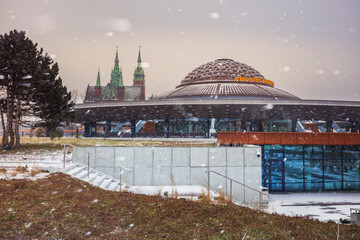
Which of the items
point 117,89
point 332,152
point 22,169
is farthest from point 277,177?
point 117,89

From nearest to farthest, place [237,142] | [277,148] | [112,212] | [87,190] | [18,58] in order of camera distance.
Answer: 1. [112,212]
2. [87,190]
3. [18,58]
4. [237,142]
5. [277,148]

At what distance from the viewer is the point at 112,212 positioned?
9.71 m

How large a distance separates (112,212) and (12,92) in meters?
21.3

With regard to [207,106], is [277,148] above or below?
below

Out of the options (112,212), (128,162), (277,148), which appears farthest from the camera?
(277,148)

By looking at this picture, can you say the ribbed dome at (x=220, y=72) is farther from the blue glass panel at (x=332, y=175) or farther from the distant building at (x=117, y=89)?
the blue glass panel at (x=332, y=175)

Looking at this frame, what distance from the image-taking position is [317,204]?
2259 cm

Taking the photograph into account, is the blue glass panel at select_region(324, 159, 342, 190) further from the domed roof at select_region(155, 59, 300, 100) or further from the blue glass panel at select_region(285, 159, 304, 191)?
the domed roof at select_region(155, 59, 300, 100)

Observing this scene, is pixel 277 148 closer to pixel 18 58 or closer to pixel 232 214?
pixel 232 214

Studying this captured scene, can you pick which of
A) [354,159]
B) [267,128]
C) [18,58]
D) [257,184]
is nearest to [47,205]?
[257,184]

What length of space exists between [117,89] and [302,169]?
13318 centimetres

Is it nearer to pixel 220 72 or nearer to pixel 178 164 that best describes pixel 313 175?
pixel 178 164

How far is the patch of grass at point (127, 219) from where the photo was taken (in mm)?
8156

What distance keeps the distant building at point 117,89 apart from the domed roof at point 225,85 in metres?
55.2
